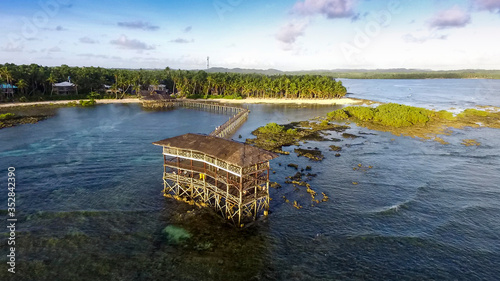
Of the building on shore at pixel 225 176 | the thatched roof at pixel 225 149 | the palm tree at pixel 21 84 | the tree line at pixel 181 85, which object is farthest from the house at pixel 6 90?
the thatched roof at pixel 225 149

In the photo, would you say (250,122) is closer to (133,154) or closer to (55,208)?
(133,154)

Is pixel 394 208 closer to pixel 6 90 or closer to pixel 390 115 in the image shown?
pixel 390 115

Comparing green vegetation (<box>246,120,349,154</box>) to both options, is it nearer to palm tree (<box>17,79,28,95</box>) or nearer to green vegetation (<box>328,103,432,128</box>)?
green vegetation (<box>328,103,432,128</box>)

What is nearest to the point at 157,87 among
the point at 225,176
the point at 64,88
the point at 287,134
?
the point at 64,88

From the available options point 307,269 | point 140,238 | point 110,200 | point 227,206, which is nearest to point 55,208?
point 110,200

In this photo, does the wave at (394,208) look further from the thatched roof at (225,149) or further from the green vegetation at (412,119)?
the green vegetation at (412,119)
